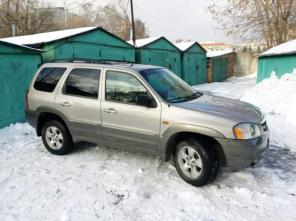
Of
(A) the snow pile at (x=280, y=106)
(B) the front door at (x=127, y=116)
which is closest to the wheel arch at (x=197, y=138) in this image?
(B) the front door at (x=127, y=116)

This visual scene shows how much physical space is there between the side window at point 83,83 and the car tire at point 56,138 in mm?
730

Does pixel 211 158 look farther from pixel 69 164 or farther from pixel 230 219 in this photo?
pixel 69 164

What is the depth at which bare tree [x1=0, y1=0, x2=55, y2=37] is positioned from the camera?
2897cm

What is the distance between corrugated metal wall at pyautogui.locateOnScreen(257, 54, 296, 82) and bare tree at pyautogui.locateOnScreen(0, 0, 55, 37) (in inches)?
1016

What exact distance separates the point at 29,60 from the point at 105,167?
521 cm

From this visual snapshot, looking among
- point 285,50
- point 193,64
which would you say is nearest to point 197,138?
point 285,50

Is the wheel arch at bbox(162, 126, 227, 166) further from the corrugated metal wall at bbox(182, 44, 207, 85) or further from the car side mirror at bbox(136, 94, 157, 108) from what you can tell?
the corrugated metal wall at bbox(182, 44, 207, 85)

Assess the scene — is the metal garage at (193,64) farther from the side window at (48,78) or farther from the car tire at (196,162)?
the car tire at (196,162)

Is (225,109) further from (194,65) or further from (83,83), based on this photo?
(194,65)

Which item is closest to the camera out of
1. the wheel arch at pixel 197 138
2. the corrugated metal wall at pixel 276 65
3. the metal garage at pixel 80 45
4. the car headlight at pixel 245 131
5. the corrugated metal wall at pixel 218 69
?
the car headlight at pixel 245 131

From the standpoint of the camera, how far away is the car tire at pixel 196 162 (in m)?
3.97

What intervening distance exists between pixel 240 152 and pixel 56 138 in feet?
11.5

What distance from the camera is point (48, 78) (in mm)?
5520

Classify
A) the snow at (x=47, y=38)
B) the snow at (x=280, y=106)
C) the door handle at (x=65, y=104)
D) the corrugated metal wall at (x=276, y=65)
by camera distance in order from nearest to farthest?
the door handle at (x=65, y=104) < the snow at (x=280, y=106) < the snow at (x=47, y=38) < the corrugated metal wall at (x=276, y=65)
